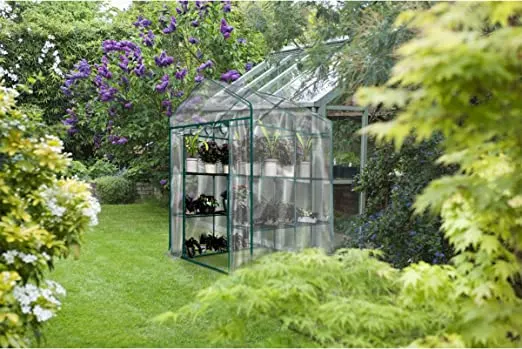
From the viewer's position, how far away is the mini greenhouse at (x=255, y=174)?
5.63 meters

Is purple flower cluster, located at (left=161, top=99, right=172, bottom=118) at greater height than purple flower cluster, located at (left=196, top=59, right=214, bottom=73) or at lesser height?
lesser

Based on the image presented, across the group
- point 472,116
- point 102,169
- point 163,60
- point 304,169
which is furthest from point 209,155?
point 102,169

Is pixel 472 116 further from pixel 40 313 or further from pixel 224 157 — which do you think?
pixel 224 157

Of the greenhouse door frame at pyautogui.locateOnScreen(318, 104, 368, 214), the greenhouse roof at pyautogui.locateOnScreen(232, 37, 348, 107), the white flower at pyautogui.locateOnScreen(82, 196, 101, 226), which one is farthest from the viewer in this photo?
the greenhouse door frame at pyautogui.locateOnScreen(318, 104, 368, 214)

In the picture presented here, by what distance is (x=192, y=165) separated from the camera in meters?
6.71

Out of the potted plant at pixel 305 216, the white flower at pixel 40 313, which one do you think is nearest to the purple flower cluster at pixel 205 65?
the potted plant at pixel 305 216

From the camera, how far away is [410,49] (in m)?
1.86

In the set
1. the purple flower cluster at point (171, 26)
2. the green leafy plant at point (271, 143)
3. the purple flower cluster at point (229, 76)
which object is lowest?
the green leafy plant at point (271, 143)

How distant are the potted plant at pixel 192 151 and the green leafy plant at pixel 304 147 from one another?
1.45 m

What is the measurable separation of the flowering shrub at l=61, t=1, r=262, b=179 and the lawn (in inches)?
69.8

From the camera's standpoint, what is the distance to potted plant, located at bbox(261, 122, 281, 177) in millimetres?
5699

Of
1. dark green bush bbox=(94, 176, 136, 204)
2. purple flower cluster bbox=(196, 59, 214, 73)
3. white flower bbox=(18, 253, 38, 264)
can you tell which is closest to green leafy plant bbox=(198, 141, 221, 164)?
purple flower cluster bbox=(196, 59, 214, 73)

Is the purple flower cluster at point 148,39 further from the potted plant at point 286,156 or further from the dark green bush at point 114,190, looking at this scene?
the potted plant at point 286,156

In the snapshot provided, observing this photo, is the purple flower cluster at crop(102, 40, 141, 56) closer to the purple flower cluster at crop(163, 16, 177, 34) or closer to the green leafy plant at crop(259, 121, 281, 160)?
the purple flower cluster at crop(163, 16, 177, 34)
